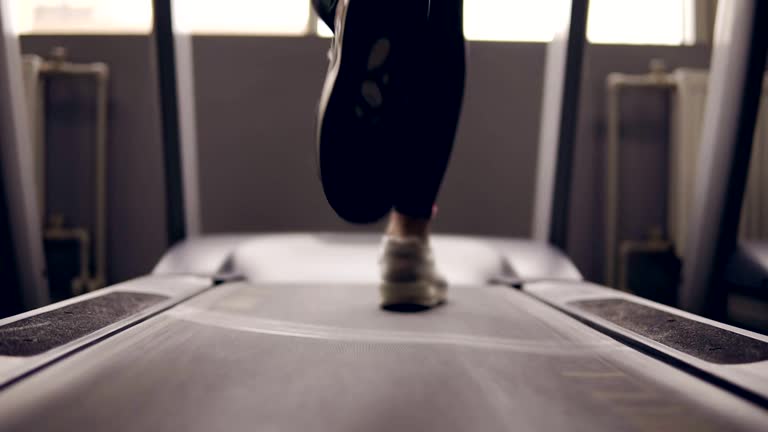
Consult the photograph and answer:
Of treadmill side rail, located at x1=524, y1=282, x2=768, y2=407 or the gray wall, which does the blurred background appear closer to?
the gray wall

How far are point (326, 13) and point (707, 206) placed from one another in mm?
1032

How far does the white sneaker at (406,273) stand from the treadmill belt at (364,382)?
8 cm

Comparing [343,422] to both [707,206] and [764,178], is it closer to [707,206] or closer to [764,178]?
[707,206]

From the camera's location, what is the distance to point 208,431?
1.40 ft

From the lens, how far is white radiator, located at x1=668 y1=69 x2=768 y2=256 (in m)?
1.84

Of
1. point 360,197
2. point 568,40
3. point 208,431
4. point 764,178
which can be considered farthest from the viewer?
point 764,178

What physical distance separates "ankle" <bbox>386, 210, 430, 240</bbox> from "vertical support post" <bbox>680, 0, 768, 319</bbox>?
2.57 ft

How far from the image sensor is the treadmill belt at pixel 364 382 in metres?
0.45

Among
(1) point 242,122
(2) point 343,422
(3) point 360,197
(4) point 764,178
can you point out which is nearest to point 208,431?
(2) point 343,422

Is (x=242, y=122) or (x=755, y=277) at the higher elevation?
(x=242, y=122)

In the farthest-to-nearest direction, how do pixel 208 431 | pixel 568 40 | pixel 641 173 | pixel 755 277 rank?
pixel 641 173
pixel 568 40
pixel 755 277
pixel 208 431

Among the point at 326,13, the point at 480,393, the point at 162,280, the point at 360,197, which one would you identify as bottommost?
the point at 162,280

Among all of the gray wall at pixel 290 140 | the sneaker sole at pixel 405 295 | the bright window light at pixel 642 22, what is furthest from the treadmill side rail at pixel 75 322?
the bright window light at pixel 642 22

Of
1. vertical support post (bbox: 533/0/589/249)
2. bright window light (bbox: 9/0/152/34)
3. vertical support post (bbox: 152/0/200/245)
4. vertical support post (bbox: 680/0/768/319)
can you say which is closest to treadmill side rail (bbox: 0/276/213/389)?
vertical support post (bbox: 152/0/200/245)
